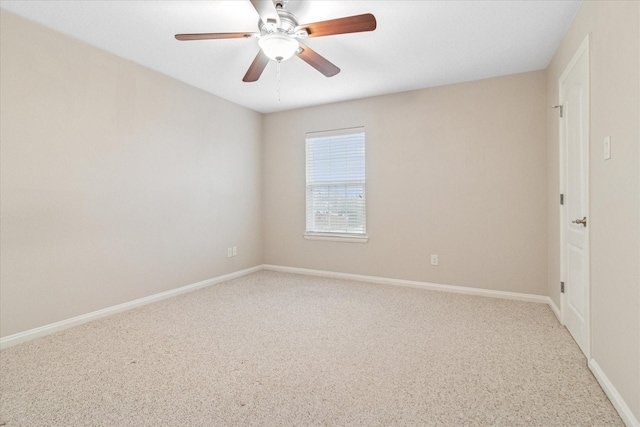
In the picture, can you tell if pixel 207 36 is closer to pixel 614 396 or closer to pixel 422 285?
pixel 614 396

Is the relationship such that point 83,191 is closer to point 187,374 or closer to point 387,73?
point 187,374

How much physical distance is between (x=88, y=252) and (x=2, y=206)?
0.70 metres

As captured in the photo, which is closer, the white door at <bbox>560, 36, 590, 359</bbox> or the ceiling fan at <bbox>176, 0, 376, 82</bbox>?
the ceiling fan at <bbox>176, 0, 376, 82</bbox>

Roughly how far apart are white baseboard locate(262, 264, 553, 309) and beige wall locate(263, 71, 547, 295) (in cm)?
6

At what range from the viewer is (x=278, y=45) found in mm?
2227

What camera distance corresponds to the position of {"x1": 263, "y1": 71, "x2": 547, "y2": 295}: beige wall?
134 inches

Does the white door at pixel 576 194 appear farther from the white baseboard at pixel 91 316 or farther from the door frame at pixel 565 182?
the white baseboard at pixel 91 316

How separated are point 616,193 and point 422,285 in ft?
8.24

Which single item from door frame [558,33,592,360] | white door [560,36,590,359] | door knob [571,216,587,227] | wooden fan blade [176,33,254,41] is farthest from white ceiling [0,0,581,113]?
door knob [571,216,587,227]

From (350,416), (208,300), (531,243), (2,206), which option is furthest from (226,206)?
(531,243)

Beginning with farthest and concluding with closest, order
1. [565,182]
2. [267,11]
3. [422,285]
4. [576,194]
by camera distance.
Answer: [422,285] < [565,182] < [576,194] < [267,11]

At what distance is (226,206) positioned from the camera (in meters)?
4.43

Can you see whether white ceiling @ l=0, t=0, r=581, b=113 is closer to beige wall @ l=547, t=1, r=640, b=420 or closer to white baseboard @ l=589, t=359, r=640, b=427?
beige wall @ l=547, t=1, r=640, b=420

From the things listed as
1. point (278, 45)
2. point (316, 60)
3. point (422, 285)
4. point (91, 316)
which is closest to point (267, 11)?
point (278, 45)
